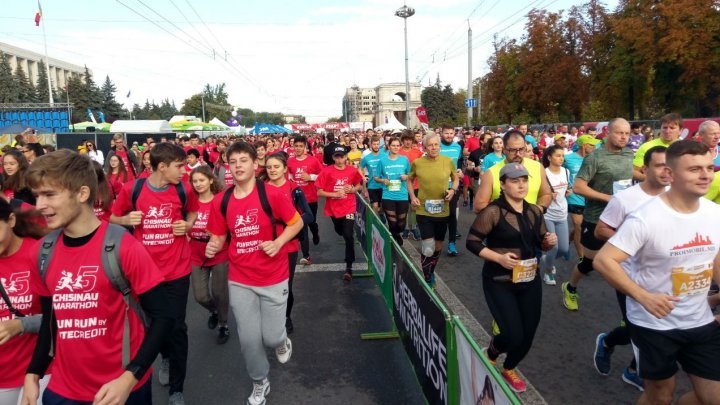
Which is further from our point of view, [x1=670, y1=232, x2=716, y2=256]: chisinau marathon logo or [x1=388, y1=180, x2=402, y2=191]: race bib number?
[x1=388, y1=180, x2=402, y2=191]: race bib number

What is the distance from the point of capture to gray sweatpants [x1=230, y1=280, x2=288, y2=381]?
3721 mm

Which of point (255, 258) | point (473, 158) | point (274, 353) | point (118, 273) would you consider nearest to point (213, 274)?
point (274, 353)

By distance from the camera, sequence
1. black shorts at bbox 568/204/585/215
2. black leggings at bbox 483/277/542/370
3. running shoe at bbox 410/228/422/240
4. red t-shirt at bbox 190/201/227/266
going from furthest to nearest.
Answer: running shoe at bbox 410/228/422/240 < black shorts at bbox 568/204/585/215 < red t-shirt at bbox 190/201/227/266 < black leggings at bbox 483/277/542/370

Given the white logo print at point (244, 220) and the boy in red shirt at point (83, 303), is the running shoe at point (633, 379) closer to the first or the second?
the white logo print at point (244, 220)

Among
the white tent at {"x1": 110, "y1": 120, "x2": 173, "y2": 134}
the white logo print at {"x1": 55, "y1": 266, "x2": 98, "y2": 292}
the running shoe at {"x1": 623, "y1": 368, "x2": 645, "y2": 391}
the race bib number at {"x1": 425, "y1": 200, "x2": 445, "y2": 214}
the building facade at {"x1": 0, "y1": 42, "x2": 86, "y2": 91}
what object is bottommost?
the running shoe at {"x1": 623, "y1": 368, "x2": 645, "y2": 391}

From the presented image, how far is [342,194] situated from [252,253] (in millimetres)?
3364

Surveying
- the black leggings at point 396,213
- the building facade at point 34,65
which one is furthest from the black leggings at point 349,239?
the building facade at point 34,65

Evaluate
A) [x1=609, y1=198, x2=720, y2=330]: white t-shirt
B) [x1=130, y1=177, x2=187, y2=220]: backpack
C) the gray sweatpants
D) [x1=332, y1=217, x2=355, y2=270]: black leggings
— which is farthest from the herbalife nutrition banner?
[x1=332, y1=217, x2=355, y2=270]: black leggings

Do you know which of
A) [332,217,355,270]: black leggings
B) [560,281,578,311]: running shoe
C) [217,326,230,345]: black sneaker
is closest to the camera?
[217,326,230,345]: black sneaker

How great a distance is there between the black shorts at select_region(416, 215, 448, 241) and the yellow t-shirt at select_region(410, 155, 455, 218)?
2.2 inches

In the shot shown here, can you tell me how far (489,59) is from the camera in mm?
43469

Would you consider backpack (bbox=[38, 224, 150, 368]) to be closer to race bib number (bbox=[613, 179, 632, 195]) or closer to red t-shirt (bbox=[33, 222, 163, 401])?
red t-shirt (bbox=[33, 222, 163, 401])

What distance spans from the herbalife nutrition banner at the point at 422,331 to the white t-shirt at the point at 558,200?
9.26ft

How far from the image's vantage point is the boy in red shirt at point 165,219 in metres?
4.13
